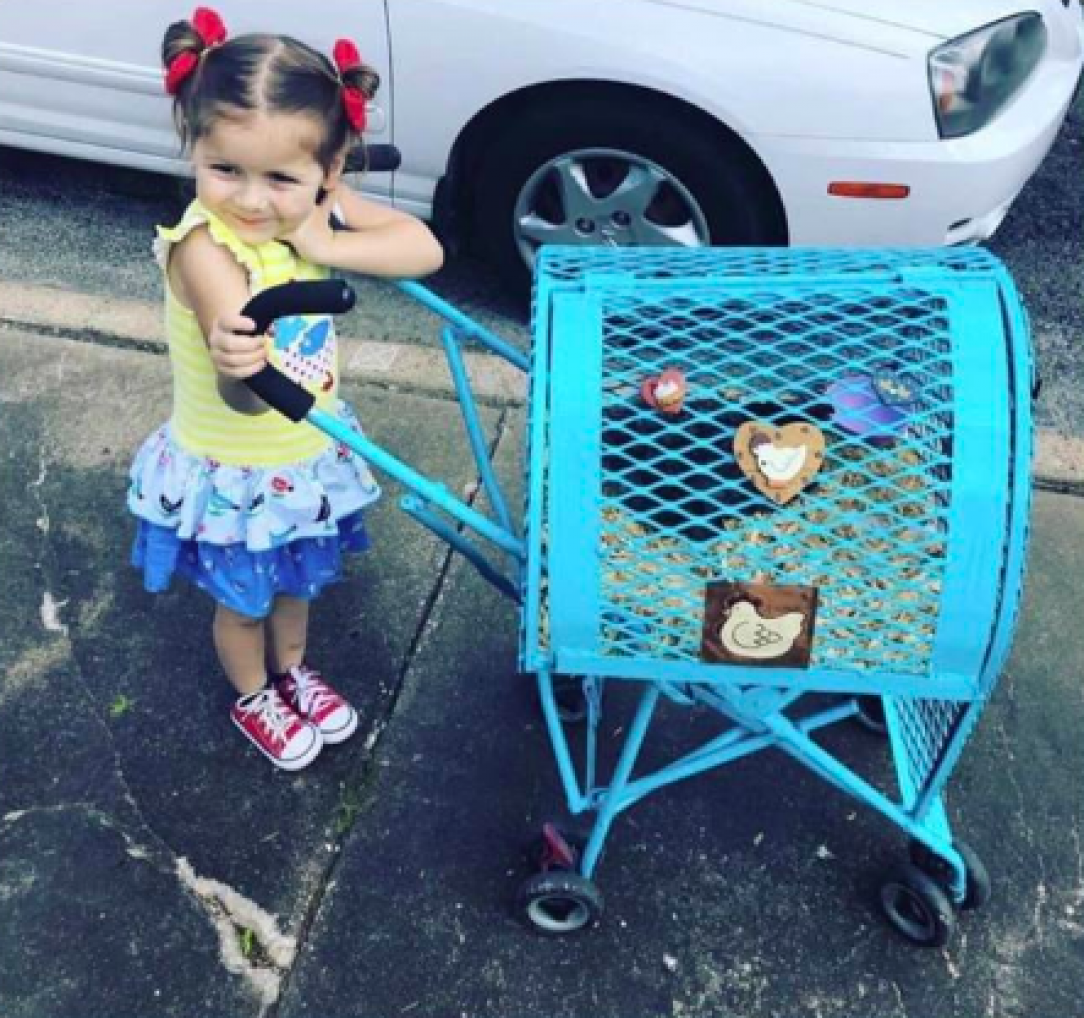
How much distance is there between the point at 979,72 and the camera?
3393 mm

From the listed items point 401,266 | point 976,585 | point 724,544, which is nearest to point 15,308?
point 401,266

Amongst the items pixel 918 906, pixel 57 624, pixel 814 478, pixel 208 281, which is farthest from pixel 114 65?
pixel 918 906

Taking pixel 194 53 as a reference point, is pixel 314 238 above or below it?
below

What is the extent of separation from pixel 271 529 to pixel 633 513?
75cm

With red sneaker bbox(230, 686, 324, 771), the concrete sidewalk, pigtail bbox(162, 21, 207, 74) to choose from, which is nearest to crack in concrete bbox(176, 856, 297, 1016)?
the concrete sidewalk

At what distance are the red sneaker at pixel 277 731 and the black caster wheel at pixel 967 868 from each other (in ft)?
3.88

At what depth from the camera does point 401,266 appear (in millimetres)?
2029

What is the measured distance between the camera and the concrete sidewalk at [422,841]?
2.27 m

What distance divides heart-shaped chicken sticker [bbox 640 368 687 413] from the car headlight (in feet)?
6.47

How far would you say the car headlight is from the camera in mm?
3322

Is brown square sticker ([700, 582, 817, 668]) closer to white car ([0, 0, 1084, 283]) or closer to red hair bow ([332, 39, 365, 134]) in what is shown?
red hair bow ([332, 39, 365, 134])

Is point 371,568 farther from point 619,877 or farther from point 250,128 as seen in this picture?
point 250,128

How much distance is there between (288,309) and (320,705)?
1.20 m

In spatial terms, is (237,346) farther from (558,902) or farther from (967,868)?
(967,868)
